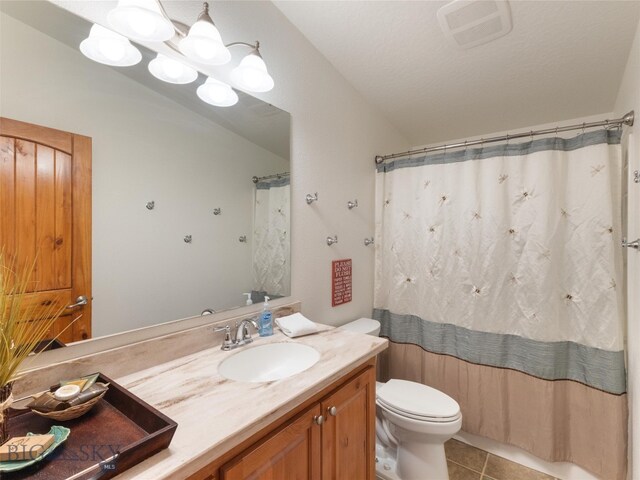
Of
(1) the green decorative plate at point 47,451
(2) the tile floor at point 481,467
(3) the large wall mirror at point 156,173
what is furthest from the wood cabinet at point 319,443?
(2) the tile floor at point 481,467

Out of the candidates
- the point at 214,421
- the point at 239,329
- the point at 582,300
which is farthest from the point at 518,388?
the point at 214,421

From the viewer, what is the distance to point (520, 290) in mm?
1748

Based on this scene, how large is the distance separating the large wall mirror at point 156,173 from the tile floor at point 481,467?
149cm

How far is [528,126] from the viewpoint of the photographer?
2314 millimetres

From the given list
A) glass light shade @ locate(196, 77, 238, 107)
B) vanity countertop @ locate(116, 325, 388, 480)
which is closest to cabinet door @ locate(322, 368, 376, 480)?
vanity countertop @ locate(116, 325, 388, 480)

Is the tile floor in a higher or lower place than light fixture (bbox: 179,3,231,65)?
lower

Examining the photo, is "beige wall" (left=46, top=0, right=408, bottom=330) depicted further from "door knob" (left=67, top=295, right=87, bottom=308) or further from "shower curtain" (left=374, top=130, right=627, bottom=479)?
"door knob" (left=67, top=295, right=87, bottom=308)

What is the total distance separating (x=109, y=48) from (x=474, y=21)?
1.58 metres

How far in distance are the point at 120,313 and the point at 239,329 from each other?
1.47 ft

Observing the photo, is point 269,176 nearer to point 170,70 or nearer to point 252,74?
point 252,74

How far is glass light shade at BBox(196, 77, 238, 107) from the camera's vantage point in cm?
126

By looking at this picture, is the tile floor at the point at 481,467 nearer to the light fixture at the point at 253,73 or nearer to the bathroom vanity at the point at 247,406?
the bathroom vanity at the point at 247,406

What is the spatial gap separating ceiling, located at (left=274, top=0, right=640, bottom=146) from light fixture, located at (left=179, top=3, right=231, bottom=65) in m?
0.67

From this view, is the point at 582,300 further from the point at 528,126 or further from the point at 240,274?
the point at 240,274
